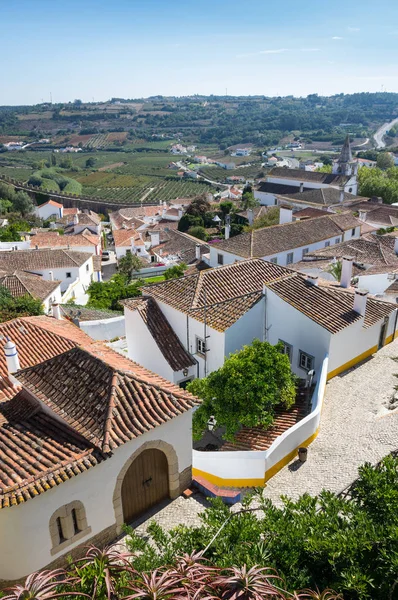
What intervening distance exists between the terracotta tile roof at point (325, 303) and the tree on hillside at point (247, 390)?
3.21 meters

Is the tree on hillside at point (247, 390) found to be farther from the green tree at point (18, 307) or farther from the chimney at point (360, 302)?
the green tree at point (18, 307)

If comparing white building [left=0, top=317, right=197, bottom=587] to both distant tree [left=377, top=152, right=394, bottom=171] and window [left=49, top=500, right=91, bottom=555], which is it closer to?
window [left=49, top=500, right=91, bottom=555]

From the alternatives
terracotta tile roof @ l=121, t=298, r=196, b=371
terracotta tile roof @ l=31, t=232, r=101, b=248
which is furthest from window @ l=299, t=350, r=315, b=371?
terracotta tile roof @ l=31, t=232, r=101, b=248

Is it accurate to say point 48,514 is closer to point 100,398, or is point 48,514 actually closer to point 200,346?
point 100,398

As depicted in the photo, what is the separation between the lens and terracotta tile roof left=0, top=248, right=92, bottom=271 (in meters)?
38.3

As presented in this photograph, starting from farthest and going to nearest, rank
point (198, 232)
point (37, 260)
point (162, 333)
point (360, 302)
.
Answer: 1. point (198, 232)
2. point (37, 260)
3. point (162, 333)
4. point (360, 302)

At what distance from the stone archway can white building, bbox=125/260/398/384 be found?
24.3 feet

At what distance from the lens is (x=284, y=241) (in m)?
39.6

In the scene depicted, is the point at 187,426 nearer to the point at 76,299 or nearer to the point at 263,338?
the point at 263,338

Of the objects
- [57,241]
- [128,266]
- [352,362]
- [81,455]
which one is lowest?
[128,266]

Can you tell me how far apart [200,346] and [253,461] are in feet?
23.1

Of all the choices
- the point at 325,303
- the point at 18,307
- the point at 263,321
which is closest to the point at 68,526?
the point at 263,321

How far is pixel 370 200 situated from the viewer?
65.6 meters

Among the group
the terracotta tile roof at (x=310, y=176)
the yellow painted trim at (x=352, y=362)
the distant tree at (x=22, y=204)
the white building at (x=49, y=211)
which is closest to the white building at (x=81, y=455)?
the yellow painted trim at (x=352, y=362)
